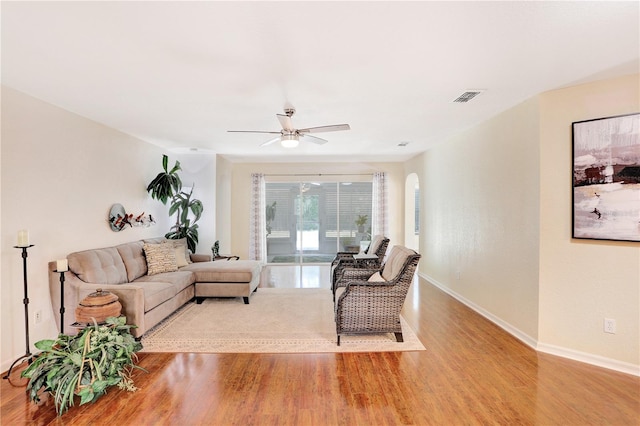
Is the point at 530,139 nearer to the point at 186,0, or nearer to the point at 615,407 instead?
the point at 615,407

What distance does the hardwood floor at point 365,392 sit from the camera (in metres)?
2.17

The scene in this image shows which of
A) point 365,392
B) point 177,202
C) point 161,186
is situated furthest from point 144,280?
point 365,392

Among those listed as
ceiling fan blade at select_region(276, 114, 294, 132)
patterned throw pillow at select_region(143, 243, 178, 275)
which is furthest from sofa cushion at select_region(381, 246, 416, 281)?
patterned throw pillow at select_region(143, 243, 178, 275)

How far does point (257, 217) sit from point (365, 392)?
5767mm

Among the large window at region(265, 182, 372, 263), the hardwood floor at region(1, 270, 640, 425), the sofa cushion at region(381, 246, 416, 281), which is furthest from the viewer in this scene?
the large window at region(265, 182, 372, 263)

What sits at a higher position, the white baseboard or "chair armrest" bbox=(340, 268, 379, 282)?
"chair armrest" bbox=(340, 268, 379, 282)

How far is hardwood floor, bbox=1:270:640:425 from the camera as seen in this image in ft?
7.11

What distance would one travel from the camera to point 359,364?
114 inches

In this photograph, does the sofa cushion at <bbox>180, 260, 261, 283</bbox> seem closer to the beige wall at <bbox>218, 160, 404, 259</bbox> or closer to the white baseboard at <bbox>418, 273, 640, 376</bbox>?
the beige wall at <bbox>218, 160, 404, 259</bbox>

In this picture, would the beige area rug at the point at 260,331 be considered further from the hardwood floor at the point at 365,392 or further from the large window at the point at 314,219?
the large window at the point at 314,219

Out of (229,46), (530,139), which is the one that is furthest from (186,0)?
(530,139)

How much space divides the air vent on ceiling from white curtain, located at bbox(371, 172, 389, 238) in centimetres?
442

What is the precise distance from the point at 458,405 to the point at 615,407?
3.68ft

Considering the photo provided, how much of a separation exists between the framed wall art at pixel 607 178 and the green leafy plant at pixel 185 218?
18.4 ft
